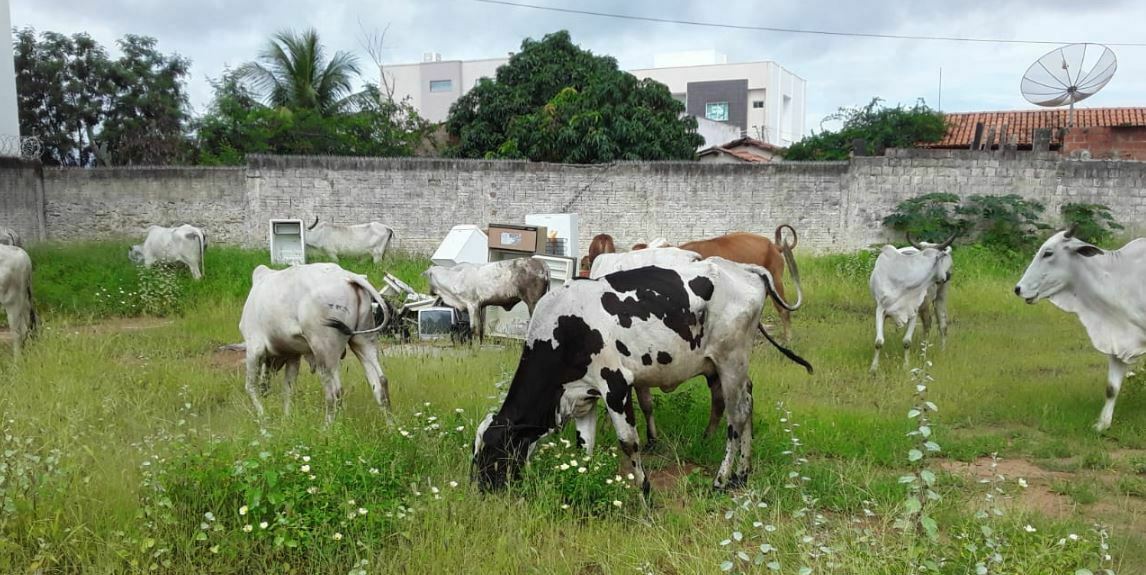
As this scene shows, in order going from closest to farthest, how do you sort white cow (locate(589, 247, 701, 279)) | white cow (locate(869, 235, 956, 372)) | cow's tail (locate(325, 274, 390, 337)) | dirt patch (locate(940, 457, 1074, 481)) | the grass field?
the grass field
dirt patch (locate(940, 457, 1074, 481))
cow's tail (locate(325, 274, 390, 337))
white cow (locate(589, 247, 701, 279))
white cow (locate(869, 235, 956, 372))

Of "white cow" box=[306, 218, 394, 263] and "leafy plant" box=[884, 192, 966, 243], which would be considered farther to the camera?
"white cow" box=[306, 218, 394, 263]

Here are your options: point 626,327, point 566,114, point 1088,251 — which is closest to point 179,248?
point 566,114

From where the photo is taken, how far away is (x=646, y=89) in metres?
21.3

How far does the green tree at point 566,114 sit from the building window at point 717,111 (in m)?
15.0

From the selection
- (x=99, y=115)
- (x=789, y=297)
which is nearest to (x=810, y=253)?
(x=789, y=297)

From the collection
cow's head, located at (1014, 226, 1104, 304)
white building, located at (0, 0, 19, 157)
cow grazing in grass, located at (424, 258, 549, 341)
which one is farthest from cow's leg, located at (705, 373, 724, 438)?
white building, located at (0, 0, 19, 157)

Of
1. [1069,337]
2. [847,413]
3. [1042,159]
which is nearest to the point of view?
[847,413]

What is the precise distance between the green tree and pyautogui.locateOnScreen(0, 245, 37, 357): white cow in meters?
12.9

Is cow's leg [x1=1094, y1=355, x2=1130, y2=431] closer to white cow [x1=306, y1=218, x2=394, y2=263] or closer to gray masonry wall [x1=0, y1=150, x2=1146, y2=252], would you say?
gray masonry wall [x1=0, y1=150, x2=1146, y2=252]

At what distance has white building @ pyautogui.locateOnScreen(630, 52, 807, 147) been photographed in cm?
3722

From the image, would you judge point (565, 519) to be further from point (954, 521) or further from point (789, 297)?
point (789, 297)

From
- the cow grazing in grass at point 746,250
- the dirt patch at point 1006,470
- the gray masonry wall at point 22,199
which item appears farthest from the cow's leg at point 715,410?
the gray masonry wall at point 22,199

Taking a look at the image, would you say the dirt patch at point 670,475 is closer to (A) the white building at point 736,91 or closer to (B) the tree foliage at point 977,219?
(B) the tree foliage at point 977,219

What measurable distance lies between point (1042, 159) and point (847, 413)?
36.2ft
